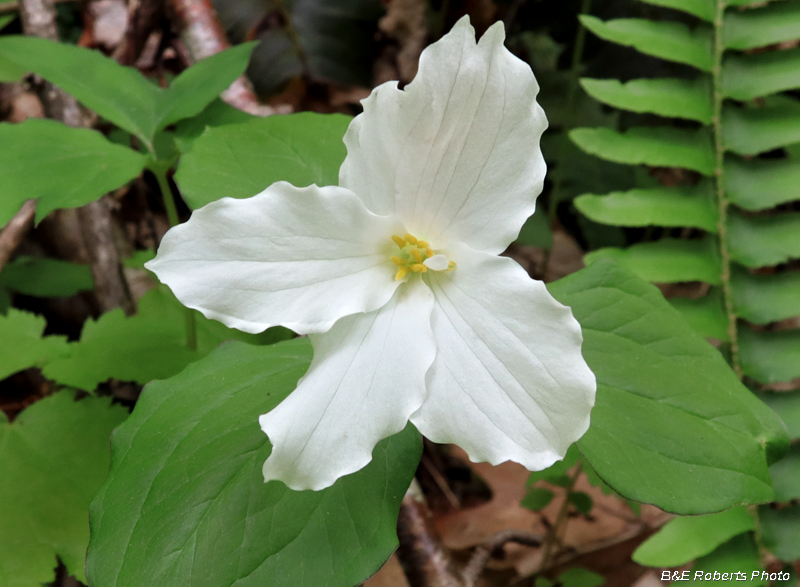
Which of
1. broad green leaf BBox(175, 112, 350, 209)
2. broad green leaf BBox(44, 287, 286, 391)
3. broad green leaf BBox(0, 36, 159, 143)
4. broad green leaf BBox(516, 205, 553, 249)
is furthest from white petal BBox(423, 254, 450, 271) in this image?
broad green leaf BBox(516, 205, 553, 249)

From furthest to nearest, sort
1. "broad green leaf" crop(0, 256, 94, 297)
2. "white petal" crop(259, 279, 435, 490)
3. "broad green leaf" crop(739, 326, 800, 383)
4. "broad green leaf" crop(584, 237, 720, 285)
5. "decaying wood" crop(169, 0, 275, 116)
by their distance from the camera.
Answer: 1. "decaying wood" crop(169, 0, 275, 116)
2. "broad green leaf" crop(0, 256, 94, 297)
3. "broad green leaf" crop(584, 237, 720, 285)
4. "broad green leaf" crop(739, 326, 800, 383)
5. "white petal" crop(259, 279, 435, 490)

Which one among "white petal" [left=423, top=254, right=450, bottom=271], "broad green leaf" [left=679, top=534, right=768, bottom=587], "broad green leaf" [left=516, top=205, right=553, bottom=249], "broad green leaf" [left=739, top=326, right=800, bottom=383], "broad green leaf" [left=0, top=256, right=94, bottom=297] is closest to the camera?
"white petal" [left=423, top=254, right=450, bottom=271]

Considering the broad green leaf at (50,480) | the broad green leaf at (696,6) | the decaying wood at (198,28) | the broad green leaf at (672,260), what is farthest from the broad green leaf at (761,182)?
the broad green leaf at (50,480)

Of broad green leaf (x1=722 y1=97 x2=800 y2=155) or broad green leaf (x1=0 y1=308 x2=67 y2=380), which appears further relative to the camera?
broad green leaf (x1=722 y1=97 x2=800 y2=155)

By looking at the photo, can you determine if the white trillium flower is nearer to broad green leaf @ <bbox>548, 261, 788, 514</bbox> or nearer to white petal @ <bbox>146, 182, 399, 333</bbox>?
white petal @ <bbox>146, 182, 399, 333</bbox>

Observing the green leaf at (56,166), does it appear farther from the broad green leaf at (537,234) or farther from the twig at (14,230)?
the broad green leaf at (537,234)

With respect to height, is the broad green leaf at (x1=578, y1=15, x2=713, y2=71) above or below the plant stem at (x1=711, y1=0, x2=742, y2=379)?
above

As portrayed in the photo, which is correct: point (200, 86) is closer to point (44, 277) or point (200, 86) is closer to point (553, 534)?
point (44, 277)

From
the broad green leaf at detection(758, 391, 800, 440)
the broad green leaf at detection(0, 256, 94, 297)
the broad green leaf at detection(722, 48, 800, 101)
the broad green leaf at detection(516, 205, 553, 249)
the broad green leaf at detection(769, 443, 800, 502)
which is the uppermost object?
the broad green leaf at detection(722, 48, 800, 101)
